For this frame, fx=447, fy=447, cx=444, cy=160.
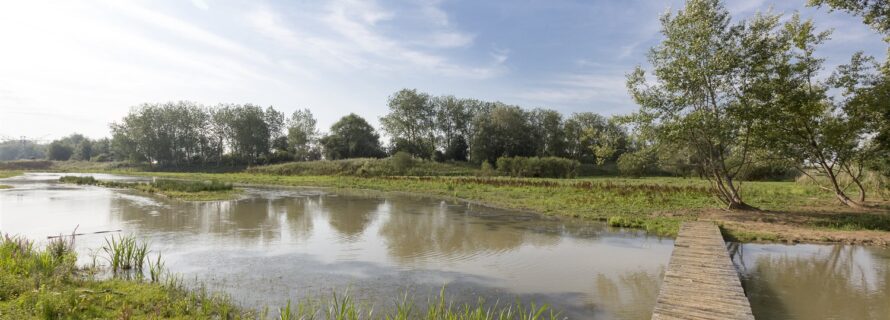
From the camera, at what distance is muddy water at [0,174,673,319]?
9.50 metres

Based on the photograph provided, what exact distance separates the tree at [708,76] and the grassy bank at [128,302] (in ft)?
48.7

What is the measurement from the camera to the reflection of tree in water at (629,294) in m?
8.42

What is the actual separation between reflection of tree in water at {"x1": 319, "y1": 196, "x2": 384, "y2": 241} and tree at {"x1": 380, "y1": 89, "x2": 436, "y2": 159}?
51.0 metres

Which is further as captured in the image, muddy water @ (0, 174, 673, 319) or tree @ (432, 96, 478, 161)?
tree @ (432, 96, 478, 161)

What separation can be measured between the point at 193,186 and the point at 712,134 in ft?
109

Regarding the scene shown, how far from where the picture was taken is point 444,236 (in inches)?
645

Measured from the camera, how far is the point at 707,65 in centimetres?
1897

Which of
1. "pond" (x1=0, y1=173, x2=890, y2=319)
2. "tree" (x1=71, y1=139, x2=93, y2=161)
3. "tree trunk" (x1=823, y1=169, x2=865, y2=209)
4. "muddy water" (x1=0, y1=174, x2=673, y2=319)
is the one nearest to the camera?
"pond" (x1=0, y1=173, x2=890, y2=319)

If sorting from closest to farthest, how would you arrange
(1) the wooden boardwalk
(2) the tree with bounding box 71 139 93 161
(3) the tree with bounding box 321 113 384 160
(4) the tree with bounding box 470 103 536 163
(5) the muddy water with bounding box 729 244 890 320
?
(1) the wooden boardwalk < (5) the muddy water with bounding box 729 244 890 320 < (4) the tree with bounding box 470 103 536 163 < (3) the tree with bounding box 321 113 384 160 < (2) the tree with bounding box 71 139 93 161

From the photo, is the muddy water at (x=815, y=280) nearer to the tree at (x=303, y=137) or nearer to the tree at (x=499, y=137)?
the tree at (x=499, y=137)

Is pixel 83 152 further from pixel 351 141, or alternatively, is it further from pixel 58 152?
pixel 351 141

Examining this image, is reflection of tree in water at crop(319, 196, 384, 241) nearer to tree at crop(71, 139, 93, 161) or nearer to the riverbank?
the riverbank

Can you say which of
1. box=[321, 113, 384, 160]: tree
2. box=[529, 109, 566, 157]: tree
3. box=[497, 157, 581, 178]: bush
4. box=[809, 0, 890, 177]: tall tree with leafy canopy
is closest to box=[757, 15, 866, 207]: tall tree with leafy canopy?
box=[809, 0, 890, 177]: tall tree with leafy canopy

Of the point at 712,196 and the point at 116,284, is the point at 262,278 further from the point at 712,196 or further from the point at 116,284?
the point at 712,196
